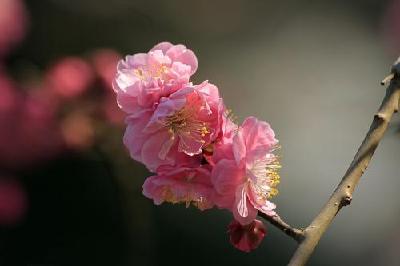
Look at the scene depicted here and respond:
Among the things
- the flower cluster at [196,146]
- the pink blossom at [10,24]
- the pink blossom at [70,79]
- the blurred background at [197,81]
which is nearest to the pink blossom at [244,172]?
the flower cluster at [196,146]

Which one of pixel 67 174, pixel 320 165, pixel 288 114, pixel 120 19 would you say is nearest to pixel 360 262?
pixel 320 165

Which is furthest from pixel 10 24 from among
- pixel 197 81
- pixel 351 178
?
pixel 351 178

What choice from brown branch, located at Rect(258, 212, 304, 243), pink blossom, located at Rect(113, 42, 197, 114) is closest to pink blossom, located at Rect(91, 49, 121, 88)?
pink blossom, located at Rect(113, 42, 197, 114)

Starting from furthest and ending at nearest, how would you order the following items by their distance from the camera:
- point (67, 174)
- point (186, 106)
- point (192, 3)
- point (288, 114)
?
point (192, 3) < point (288, 114) < point (67, 174) < point (186, 106)

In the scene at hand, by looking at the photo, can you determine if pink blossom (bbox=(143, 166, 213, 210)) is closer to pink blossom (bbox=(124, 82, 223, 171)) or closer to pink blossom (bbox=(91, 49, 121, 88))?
pink blossom (bbox=(124, 82, 223, 171))

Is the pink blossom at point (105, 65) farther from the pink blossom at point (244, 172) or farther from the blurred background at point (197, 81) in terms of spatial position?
the pink blossom at point (244, 172)

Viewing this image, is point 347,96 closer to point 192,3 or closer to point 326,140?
point 326,140
